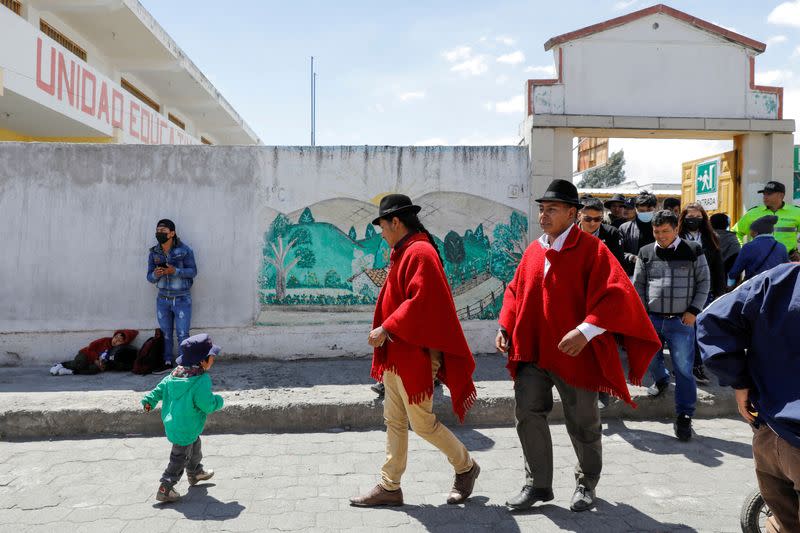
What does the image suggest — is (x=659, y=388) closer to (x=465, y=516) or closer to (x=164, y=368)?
(x=465, y=516)

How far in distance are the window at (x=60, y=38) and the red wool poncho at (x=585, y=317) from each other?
43.4 feet

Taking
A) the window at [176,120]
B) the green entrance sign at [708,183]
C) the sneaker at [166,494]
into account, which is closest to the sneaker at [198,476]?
the sneaker at [166,494]

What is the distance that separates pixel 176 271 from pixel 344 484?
3766 mm

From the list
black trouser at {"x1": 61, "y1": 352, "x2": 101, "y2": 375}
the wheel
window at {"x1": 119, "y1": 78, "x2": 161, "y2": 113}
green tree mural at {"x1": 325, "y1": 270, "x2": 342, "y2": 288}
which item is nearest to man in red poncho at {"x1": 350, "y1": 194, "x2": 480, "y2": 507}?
the wheel

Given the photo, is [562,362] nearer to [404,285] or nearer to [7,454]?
[404,285]

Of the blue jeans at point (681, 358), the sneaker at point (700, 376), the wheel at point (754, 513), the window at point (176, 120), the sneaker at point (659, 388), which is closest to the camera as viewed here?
the wheel at point (754, 513)

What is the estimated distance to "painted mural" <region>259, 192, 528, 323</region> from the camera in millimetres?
7188

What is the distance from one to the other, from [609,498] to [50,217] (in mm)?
6657

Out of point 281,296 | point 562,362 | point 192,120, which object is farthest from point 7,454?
point 192,120

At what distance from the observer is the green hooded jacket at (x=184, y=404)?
145 inches

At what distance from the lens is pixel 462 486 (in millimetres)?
3594

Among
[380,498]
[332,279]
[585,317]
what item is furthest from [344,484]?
[332,279]

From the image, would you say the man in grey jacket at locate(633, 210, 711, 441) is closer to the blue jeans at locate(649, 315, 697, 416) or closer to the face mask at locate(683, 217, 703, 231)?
the blue jeans at locate(649, 315, 697, 416)

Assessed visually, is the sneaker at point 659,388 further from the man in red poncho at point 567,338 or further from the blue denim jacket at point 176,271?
the blue denim jacket at point 176,271
